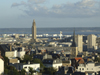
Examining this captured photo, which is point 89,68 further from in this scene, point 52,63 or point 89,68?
point 52,63

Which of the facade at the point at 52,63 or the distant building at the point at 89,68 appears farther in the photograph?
the facade at the point at 52,63

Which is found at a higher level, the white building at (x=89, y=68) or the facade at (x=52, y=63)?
the facade at (x=52, y=63)

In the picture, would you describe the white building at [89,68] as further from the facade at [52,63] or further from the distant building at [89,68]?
the facade at [52,63]

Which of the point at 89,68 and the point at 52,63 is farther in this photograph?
the point at 52,63

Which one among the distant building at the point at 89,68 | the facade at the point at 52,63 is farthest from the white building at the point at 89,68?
the facade at the point at 52,63

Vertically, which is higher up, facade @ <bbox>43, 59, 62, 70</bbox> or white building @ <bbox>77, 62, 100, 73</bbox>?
facade @ <bbox>43, 59, 62, 70</bbox>

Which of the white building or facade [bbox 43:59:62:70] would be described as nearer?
the white building

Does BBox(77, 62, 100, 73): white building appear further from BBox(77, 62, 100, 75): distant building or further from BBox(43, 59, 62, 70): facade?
BBox(43, 59, 62, 70): facade

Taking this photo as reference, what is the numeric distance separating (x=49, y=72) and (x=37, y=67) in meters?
2.24

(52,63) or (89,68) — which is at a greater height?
(52,63)

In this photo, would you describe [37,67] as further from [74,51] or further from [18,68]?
[74,51]

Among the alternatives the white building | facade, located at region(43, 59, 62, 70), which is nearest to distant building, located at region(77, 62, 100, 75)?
the white building

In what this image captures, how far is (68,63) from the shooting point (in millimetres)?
51531

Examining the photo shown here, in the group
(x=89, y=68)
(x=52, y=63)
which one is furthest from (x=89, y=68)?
(x=52, y=63)
